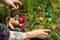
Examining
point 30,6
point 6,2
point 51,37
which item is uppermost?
point 6,2

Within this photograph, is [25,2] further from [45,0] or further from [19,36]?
[19,36]

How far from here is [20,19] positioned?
3027 millimetres

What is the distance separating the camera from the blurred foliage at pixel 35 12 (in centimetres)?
298

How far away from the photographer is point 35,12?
3213 mm

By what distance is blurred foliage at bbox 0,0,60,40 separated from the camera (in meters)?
2.98

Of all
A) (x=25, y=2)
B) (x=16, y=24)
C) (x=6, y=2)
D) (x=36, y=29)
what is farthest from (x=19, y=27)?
(x=6, y=2)

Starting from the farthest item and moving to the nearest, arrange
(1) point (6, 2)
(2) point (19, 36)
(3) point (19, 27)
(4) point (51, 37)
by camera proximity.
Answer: (3) point (19, 27) < (4) point (51, 37) < (2) point (19, 36) < (1) point (6, 2)

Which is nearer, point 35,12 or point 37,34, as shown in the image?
point 37,34

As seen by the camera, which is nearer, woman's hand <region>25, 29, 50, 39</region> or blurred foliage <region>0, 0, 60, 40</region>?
woman's hand <region>25, 29, 50, 39</region>

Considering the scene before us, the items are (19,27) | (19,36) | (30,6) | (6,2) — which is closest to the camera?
(6,2)

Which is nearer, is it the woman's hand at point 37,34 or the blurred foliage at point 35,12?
the woman's hand at point 37,34

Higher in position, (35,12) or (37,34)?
(35,12)

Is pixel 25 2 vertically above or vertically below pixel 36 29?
above

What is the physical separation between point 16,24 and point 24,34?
0.34 metres
